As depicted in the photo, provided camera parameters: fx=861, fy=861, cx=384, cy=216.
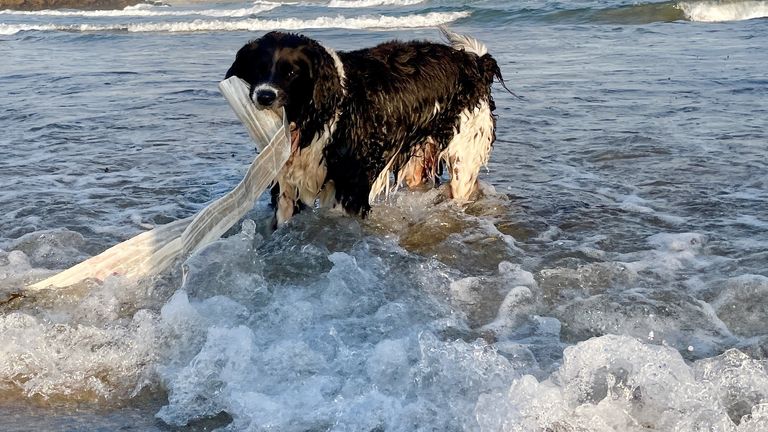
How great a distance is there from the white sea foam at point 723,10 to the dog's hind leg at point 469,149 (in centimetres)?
1357

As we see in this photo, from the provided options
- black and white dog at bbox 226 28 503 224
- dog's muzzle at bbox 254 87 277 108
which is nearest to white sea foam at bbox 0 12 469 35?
black and white dog at bbox 226 28 503 224

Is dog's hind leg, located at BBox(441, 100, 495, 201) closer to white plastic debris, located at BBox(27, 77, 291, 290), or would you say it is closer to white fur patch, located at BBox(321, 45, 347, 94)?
white fur patch, located at BBox(321, 45, 347, 94)

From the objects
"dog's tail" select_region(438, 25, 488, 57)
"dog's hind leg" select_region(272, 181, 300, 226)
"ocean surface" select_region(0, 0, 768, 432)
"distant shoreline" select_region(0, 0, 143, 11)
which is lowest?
"distant shoreline" select_region(0, 0, 143, 11)

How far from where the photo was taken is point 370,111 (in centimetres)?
527

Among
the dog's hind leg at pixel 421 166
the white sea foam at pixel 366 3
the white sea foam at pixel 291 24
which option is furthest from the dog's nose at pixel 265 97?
the white sea foam at pixel 366 3

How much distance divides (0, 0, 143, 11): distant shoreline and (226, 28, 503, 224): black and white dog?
3550 cm

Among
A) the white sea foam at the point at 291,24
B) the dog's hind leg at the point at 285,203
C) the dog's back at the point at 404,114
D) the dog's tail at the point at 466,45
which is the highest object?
the dog's tail at the point at 466,45

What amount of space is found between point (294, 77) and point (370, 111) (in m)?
0.65

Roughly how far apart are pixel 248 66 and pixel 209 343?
185cm

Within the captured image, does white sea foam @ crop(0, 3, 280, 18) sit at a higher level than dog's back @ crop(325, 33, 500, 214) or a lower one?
lower

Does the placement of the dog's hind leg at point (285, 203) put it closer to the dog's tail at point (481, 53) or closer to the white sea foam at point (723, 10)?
the dog's tail at point (481, 53)

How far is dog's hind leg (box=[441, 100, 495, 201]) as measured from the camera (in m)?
6.14

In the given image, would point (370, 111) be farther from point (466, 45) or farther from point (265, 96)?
point (466, 45)

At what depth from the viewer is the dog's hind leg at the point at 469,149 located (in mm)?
6137
